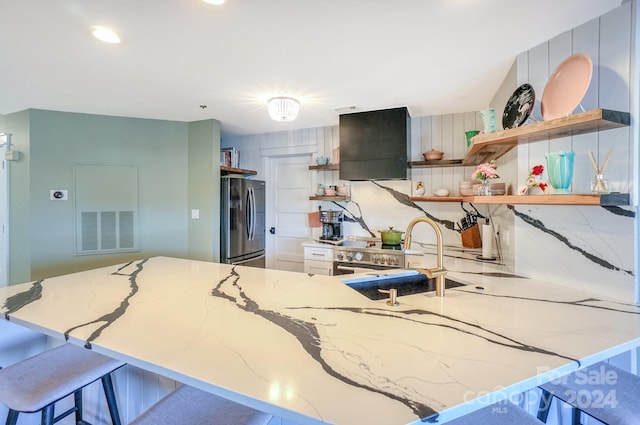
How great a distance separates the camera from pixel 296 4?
1.37m

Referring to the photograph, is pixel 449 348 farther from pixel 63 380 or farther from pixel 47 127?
pixel 47 127

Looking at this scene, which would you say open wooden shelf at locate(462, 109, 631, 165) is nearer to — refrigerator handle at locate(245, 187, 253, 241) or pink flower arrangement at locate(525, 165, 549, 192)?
pink flower arrangement at locate(525, 165, 549, 192)

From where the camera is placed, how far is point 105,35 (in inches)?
63.7

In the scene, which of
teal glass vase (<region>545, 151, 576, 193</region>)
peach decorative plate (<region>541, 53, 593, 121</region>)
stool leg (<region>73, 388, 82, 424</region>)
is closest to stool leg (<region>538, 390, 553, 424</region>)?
teal glass vase (<region>545, 151, 576, 193</region>)

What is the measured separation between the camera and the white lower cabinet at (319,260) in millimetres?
3072

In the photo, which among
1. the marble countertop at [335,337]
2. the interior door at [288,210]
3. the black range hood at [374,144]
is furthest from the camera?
the interior door at [288,210]

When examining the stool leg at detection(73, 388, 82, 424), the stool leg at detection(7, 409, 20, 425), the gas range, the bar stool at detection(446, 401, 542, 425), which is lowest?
the stool leg at detection(73, 388, 82, 424)

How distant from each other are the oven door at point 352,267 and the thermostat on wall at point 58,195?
2.96 meters

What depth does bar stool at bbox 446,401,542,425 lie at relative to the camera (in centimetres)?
86

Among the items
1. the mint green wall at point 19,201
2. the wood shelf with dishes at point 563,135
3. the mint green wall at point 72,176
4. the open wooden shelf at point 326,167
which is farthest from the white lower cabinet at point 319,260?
the mint green wall at point 19,201

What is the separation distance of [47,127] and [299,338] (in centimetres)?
368

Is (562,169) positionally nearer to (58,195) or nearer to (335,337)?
(335,337)

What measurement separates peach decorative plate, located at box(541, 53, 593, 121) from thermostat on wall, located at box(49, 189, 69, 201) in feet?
13.9

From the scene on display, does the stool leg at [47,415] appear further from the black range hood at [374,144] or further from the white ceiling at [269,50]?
the black range hood at [374,144]
